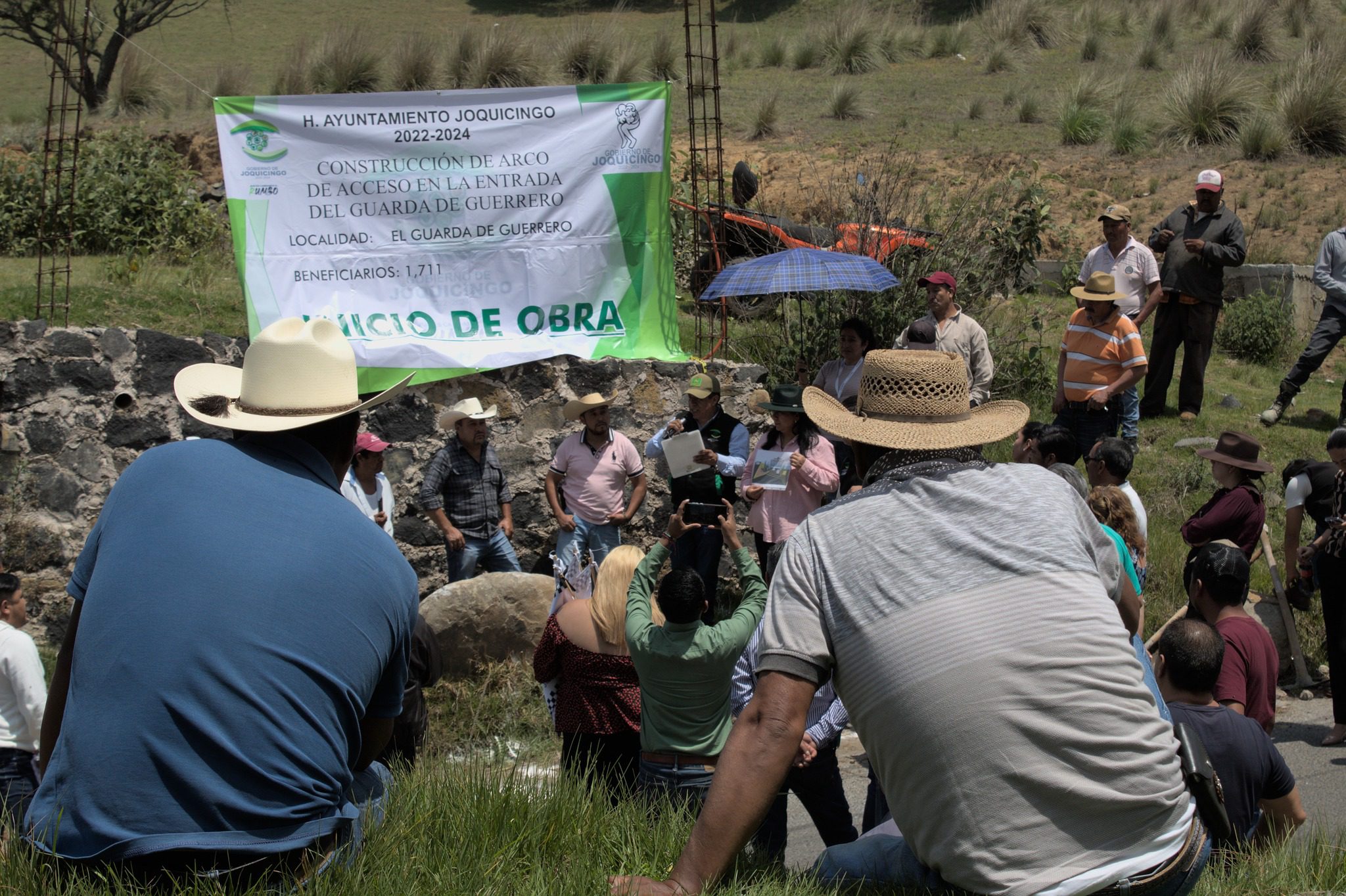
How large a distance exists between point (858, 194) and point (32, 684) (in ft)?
27.1

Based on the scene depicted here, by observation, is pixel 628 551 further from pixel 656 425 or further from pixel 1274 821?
pixel 656 425

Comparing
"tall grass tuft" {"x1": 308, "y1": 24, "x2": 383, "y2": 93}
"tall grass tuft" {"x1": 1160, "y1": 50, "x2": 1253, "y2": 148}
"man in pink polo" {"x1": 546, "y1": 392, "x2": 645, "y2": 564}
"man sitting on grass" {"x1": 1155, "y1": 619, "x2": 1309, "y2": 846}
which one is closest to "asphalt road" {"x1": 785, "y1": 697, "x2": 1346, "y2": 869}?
"man sitting on grass" {"x1": 1155, "y1": 619, "x2": 1309, "y2": 846}

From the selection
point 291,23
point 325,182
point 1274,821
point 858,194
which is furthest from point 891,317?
point 291,23

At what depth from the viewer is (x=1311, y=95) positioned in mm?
17062

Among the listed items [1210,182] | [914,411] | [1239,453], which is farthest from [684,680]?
[1210,182]

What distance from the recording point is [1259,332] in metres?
12.0

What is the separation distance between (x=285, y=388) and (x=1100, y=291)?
22.8 ft

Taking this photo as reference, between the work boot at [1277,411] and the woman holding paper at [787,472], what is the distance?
4831 millimetres

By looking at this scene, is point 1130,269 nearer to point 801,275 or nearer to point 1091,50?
point 801,275

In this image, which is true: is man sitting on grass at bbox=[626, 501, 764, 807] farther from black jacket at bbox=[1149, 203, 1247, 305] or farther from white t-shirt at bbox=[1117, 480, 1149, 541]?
black jacket at bbox=[1149, 203, 1247, 305]

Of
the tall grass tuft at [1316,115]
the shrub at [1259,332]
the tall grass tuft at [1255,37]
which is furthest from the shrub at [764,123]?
the tall grass tuft at [1255,37]

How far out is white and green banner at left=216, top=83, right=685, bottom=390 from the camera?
808 cm

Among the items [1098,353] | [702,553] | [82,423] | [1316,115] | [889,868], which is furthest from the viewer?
[1316,115]

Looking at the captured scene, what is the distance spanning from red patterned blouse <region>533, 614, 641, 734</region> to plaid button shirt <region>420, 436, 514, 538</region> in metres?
3.26
